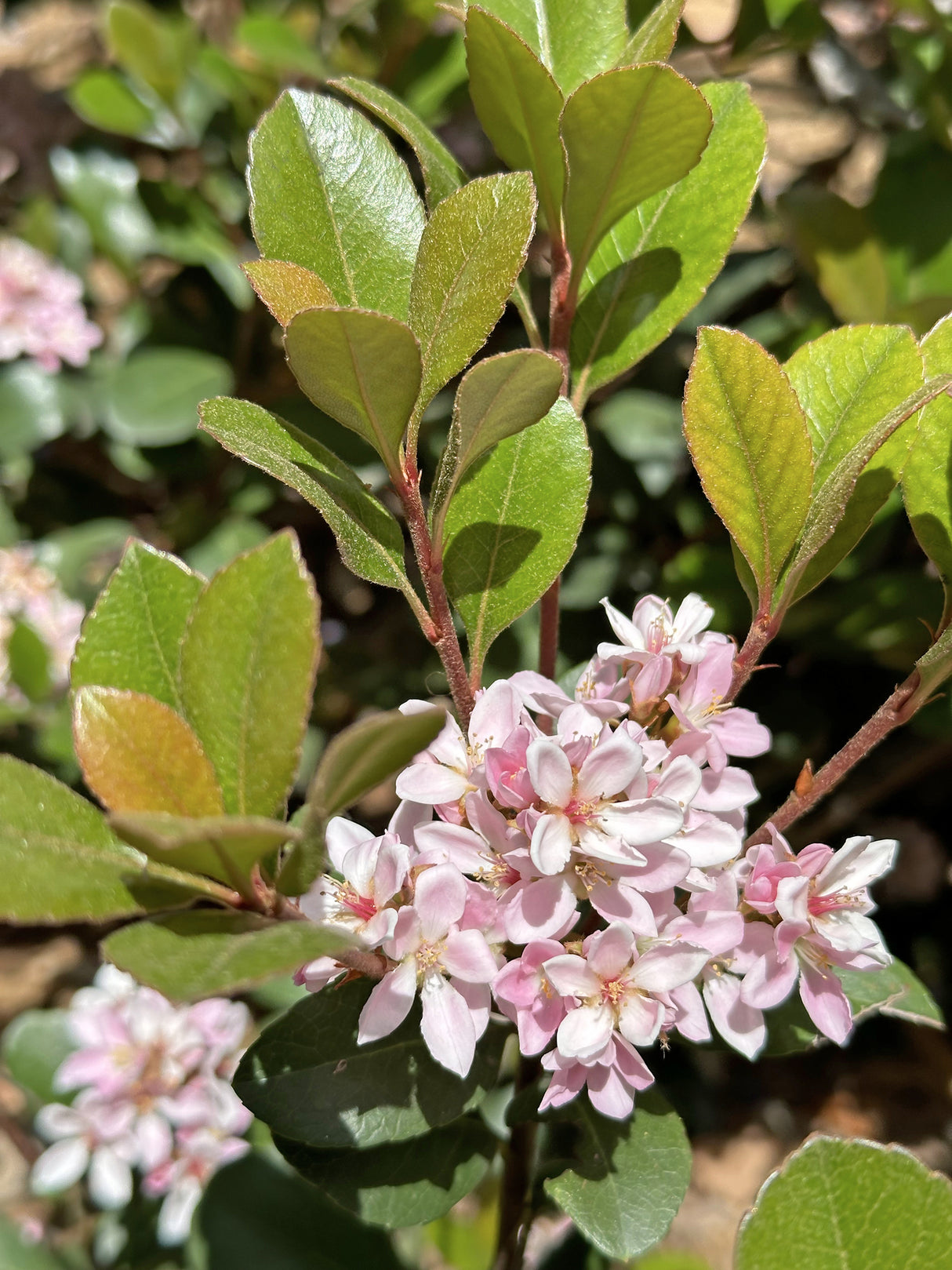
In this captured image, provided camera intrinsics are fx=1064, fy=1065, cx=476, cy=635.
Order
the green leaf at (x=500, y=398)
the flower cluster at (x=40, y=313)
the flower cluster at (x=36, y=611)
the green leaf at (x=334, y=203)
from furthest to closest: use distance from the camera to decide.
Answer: the flower cluster at (x=40, y=313) < the flower cluster at (x=36, y=611) < the green leaf at (x=334, y=203) < the green leaf at (x=500, y=398)

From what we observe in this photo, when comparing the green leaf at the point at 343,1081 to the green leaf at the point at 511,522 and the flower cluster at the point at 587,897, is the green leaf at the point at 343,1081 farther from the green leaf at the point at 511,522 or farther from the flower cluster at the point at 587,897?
the green leaf at the point at 511,522

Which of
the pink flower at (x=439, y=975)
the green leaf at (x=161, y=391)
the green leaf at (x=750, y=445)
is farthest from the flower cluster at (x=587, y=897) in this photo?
the green leaf at (x=161, y=391)

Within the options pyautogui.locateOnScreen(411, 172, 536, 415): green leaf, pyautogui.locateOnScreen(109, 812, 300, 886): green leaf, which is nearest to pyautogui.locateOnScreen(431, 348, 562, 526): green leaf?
pyautogui.locateOnScreen(411, 172, 536, 415): green leaf

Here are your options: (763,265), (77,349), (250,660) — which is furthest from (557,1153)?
(77,349)

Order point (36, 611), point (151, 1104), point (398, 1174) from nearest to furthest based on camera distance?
point (398, 1174) < point (151, 1104) < point (36, 611)

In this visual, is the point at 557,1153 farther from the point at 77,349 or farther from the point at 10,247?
the point at 10,247

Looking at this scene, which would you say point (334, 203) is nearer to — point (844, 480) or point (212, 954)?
point (844, 480)

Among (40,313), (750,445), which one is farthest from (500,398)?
(40,313)
